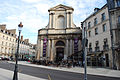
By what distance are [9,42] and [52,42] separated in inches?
1023

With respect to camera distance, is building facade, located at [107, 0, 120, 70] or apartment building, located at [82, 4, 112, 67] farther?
apartment building, located at [82, 4, 112, 67]

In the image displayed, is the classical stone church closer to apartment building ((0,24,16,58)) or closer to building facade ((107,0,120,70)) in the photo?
building facade ((107,0,120,70))

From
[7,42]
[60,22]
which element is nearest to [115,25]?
[60,22]

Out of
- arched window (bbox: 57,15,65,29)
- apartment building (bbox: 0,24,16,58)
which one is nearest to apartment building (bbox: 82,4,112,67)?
arched window (bbox: 57,15,65,29)

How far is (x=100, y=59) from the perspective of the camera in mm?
22172

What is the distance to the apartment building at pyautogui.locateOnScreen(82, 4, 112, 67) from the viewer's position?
20500mm

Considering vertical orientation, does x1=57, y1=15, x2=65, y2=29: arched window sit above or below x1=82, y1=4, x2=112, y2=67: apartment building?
above

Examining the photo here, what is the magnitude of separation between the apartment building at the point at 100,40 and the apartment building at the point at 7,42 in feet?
122

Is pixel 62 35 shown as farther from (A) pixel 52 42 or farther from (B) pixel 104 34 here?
(B) pixel 104 34

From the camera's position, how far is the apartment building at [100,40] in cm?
2050

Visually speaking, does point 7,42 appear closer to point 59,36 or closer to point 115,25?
point 59,36

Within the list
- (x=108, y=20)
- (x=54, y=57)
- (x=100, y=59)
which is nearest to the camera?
(x=108, y=20)

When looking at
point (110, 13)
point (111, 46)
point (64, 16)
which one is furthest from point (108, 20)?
point (64, 16)

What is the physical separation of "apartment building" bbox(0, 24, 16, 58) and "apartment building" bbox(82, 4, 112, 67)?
37128mm
